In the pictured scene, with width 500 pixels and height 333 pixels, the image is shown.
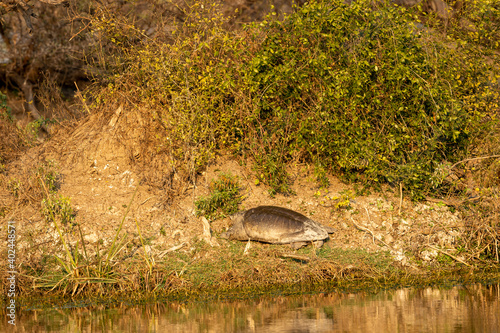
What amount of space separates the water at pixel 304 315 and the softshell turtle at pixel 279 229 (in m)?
1.30

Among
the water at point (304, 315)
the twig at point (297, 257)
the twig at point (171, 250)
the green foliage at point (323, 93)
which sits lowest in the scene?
the water at point (304, 315)

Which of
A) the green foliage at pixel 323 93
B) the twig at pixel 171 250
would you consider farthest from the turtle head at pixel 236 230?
the green foliage at pixel 323 93

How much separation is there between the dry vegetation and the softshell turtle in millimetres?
174

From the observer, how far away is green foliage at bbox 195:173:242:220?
854 centimetres

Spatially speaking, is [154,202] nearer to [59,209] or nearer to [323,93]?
[59,209]

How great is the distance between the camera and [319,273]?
7.32m

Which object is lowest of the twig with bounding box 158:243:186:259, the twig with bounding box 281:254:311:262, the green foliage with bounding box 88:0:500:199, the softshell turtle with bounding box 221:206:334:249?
the twig with bounding box 281:254:311:262

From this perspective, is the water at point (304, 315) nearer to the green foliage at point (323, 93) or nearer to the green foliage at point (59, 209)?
the green foliage at point (59, 209)

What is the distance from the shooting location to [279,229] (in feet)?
26.1

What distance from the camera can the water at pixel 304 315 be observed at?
17.5 ft

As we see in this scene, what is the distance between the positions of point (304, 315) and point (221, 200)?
321cm

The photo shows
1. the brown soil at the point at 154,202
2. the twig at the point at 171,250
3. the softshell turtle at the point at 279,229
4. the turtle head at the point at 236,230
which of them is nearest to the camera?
the twig at the point at 171,250

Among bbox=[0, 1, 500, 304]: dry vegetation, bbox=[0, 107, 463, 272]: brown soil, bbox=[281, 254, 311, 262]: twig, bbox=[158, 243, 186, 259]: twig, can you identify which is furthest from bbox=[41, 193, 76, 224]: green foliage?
bbox=[281, 254, 311, 262]: twig

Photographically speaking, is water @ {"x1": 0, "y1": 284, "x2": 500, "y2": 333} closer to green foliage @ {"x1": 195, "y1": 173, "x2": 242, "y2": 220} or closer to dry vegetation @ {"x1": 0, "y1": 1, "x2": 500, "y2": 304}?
dry vegetation @ {"x1": 0, "y1": 1, "x2": 500, "y2": 304}
